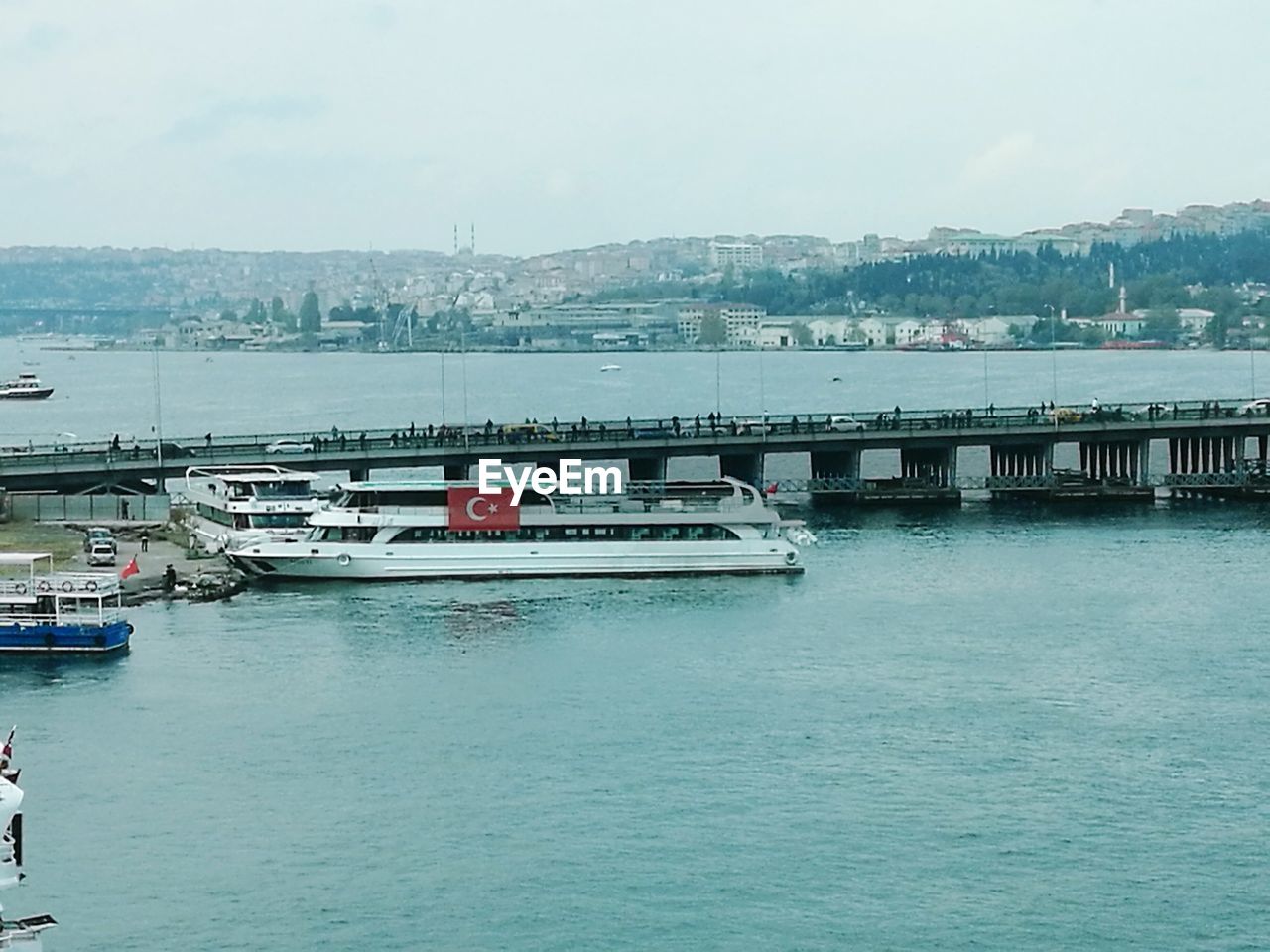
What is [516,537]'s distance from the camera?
57.6 meters

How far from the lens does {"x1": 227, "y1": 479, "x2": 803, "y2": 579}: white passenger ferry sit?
56688mm

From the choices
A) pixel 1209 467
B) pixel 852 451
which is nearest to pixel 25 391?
pixel 852 451

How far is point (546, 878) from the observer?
105 ft

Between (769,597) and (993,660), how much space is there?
8.96m

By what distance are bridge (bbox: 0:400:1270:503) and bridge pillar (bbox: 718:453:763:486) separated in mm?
44

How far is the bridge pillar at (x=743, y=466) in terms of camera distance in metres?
75.8

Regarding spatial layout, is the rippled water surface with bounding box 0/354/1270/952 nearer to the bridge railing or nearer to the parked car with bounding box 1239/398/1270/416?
the bridge railing

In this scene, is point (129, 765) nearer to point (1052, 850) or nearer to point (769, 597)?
point (1052, 850)

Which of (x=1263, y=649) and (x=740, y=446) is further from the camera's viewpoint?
(x=740, y=446)

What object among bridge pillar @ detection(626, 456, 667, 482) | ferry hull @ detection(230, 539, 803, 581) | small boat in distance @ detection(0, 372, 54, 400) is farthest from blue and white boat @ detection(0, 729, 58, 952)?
small boat in distance @ detection(0, 372, 54, 400)

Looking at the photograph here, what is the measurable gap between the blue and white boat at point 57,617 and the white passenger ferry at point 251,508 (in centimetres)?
975

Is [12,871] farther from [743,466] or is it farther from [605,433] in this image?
[743,466]

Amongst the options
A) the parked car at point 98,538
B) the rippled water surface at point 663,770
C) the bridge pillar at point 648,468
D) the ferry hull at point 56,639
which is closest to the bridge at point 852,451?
the bridge pillar at point 648,468

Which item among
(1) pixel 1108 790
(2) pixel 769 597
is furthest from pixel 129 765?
(2) pixel 769 597
